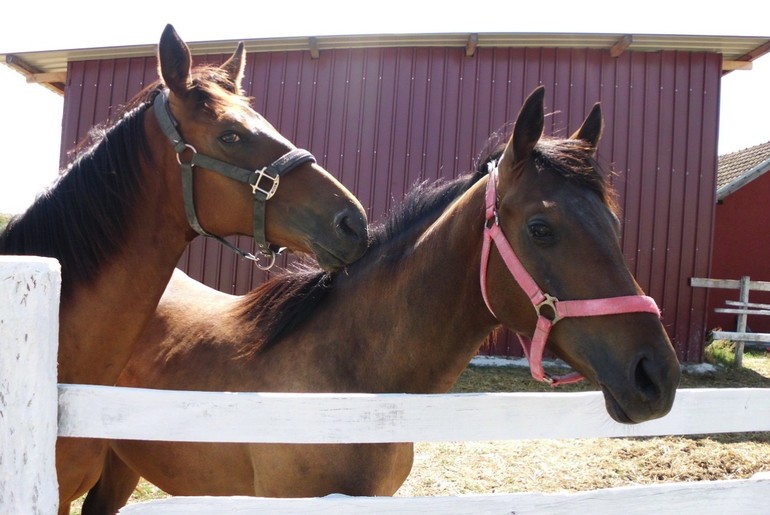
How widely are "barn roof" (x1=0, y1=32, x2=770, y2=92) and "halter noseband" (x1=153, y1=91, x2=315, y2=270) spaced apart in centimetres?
668

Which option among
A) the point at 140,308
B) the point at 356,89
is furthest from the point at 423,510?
the point at 356,89

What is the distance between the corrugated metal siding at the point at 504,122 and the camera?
8.35 meters

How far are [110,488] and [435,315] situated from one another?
2297mm

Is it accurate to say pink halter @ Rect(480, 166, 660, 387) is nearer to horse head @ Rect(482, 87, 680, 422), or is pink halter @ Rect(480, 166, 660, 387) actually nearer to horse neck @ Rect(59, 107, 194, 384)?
horse head @ Rect(482, 87, 680, 422)

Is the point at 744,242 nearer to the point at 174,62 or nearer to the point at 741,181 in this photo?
the point at 741,181

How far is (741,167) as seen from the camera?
15.0m

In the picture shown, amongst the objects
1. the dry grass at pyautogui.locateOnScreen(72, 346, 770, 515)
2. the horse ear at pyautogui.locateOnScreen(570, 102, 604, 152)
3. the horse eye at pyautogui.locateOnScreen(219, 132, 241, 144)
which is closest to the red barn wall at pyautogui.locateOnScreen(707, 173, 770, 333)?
the dry grass at pyautogui.locateOnScreen(72, 346, 770, 515)

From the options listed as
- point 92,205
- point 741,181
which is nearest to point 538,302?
point 92,205

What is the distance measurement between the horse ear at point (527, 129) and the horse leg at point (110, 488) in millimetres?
2709

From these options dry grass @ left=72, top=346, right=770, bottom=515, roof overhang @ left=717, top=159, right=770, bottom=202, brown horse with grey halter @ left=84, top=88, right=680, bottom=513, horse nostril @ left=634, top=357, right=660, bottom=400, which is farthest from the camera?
roof overhang @ left=717, top=159, right=770, bottom=202

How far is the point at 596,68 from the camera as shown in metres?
8.45

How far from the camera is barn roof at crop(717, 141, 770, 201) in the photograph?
12258 millimetres

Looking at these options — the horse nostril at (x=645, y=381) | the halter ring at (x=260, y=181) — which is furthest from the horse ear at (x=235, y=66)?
the horse nostril at (x=645, y=381)

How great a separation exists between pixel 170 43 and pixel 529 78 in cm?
754
